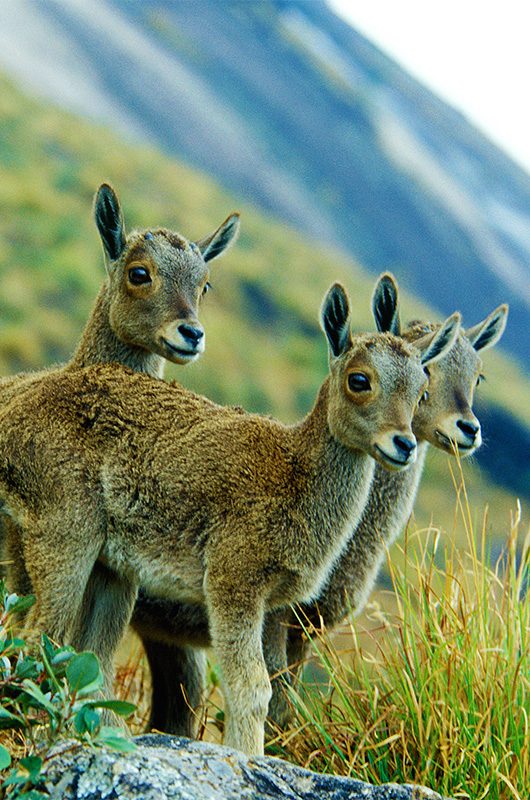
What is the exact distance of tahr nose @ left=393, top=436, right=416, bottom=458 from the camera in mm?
6047

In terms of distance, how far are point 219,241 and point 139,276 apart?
2.55ft

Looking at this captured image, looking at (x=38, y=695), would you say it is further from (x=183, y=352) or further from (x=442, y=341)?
(x=442, y=341)

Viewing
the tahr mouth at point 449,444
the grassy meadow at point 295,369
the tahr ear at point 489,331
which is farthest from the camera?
the tahr ear at point 489,331

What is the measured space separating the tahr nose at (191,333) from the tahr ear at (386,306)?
3.80 feet

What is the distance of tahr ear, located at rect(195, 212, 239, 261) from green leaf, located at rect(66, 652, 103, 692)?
380 centimetres

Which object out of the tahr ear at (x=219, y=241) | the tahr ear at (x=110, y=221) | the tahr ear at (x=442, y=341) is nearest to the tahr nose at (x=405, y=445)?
the tahr ear at (x=442, y=341)

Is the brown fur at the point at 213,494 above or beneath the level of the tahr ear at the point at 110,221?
beneath

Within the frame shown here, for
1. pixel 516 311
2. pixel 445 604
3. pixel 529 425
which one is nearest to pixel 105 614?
pixel 445 604

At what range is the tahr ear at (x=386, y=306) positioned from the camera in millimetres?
6828

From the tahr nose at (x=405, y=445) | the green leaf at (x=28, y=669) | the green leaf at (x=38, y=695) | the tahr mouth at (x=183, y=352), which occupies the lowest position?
the green leaf at (x=28, y=669)

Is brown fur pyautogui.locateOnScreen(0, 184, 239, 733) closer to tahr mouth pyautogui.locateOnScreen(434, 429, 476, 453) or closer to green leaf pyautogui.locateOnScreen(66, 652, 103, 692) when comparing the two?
tahr mouth pyautogui.locateOnScreen(434, 429, 476, 453)

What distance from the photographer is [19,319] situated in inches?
679

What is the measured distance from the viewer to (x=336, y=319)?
6492 millimetres

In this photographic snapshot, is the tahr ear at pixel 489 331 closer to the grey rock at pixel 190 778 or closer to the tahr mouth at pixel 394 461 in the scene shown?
the tahr mouth at pixel 394 461
